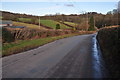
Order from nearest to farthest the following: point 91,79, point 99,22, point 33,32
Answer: point 91,79 → point 33,32 → point 99,22

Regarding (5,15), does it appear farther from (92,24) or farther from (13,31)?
(13,31)

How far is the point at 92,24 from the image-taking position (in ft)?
302

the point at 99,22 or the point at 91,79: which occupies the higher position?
the point at 99,22

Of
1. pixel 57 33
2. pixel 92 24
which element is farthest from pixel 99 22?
pixel 57 33

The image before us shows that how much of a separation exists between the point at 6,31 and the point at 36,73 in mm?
18423

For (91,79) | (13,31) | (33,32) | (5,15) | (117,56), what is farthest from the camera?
(5,15)

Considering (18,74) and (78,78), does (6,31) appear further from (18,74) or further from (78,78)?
(78,78)

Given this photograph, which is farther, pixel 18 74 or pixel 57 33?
pixel 57 33

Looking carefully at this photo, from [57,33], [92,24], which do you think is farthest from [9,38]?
[92,24]

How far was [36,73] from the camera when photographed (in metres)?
7.88

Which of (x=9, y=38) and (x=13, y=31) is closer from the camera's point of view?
(x=9, y=38)

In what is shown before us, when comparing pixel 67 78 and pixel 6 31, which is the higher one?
pixel 6 31

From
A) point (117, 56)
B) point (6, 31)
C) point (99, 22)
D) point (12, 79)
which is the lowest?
point (12, 79)

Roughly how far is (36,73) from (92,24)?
87.1 meters
